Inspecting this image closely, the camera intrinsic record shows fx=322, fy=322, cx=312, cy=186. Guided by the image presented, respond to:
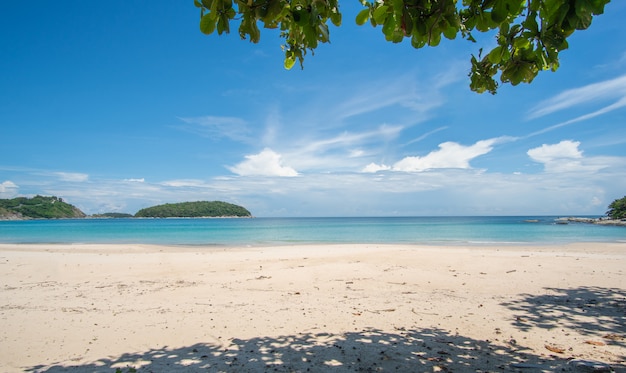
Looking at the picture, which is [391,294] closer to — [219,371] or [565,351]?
[565,351]

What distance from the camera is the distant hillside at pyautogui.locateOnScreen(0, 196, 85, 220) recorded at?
159m

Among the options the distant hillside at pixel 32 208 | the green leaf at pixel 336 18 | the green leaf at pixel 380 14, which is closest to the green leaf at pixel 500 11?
the green leaf at pixel 380 14

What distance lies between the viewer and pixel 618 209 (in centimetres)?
6850

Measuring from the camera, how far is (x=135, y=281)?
937cm

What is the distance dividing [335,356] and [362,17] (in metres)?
3.91

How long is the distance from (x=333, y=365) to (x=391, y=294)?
3.93m

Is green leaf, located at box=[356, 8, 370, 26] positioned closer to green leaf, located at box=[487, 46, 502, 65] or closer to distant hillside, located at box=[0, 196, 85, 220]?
green leaf, located at box=[487, 46, 502, 65]

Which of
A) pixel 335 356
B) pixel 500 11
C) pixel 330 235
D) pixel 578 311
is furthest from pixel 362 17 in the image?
pixel 330 235

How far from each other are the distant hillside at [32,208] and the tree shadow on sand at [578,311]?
205895mm

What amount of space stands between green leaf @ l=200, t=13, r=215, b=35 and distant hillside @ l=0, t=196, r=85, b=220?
206047mm

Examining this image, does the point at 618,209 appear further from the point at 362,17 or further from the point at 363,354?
the point at 362,17

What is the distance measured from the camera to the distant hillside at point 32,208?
159m

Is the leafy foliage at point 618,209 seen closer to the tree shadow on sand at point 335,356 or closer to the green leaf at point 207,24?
the tree shadow on sand at point 335,356

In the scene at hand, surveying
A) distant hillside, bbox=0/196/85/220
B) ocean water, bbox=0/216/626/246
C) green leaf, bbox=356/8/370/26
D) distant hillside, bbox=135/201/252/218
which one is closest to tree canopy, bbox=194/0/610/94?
green leaf, bbox=356/8/370/26
